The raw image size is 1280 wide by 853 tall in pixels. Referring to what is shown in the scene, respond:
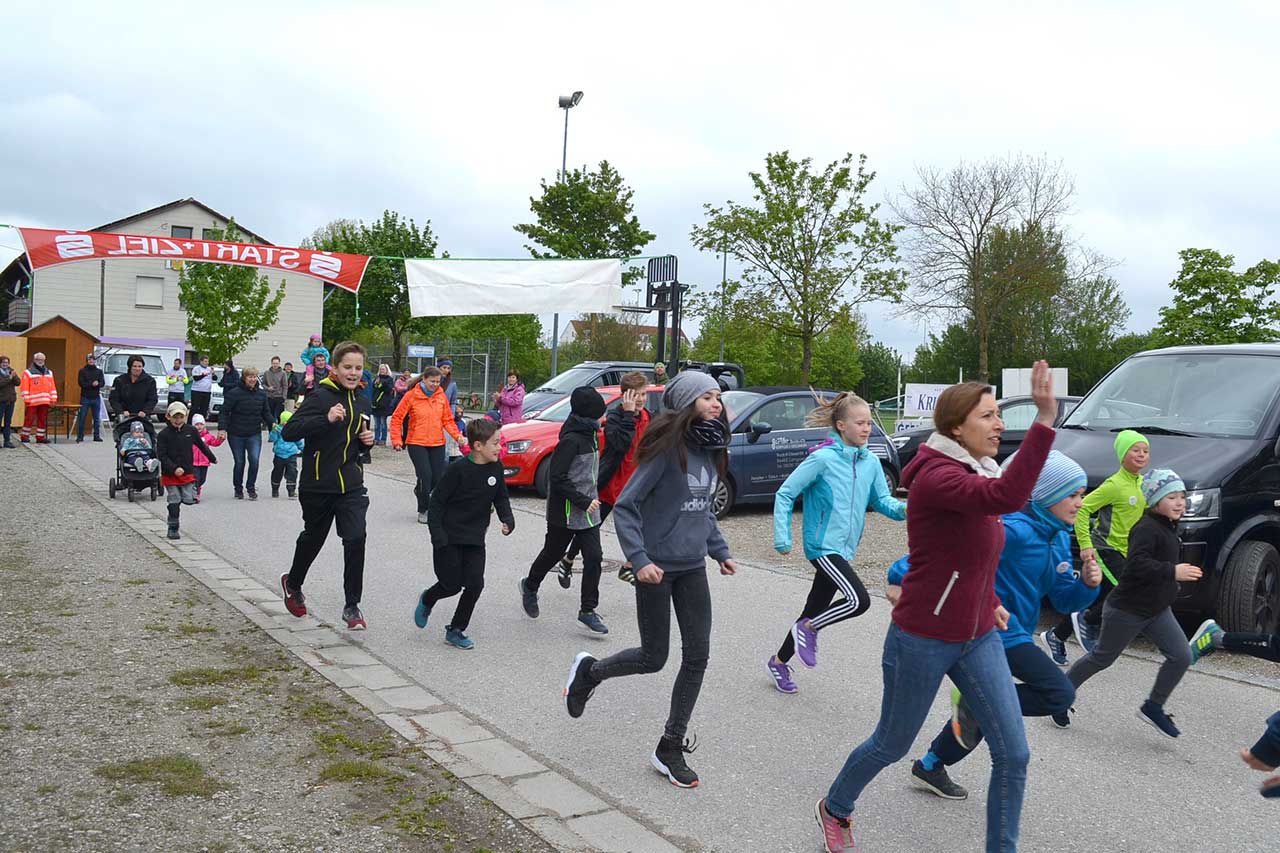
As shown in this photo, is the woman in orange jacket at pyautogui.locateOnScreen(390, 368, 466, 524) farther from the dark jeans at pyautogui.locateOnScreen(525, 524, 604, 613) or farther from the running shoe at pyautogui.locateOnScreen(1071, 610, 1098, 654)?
the running shoe at pyautogui.locateOnScreen(1071, 610, 1098, 654)

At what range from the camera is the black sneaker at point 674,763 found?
4652 millimetres

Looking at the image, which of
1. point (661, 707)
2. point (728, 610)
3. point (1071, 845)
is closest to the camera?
point (1071, 845)

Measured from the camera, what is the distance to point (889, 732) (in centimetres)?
380

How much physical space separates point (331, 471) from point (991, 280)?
112ft

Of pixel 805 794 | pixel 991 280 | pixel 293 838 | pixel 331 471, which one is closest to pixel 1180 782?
pixel 805 794

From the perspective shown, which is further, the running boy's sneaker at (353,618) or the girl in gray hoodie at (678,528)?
the running boy's sneaker at (353,618)

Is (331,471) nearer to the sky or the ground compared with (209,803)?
nearer to the sky

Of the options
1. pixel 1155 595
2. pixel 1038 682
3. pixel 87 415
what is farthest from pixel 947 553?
pixel 87 415

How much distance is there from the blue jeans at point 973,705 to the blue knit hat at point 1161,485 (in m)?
1.91

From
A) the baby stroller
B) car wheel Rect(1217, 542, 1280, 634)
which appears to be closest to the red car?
the baby stroller

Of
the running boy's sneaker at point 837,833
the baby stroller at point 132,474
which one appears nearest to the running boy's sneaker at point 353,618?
the running boy's sneaker at point 837,833

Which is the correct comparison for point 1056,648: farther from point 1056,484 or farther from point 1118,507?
point 1056,484

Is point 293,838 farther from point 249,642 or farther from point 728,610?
point 728,610

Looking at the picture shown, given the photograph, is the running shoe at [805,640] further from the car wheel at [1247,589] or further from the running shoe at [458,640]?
the car wheel at [1247,589]
